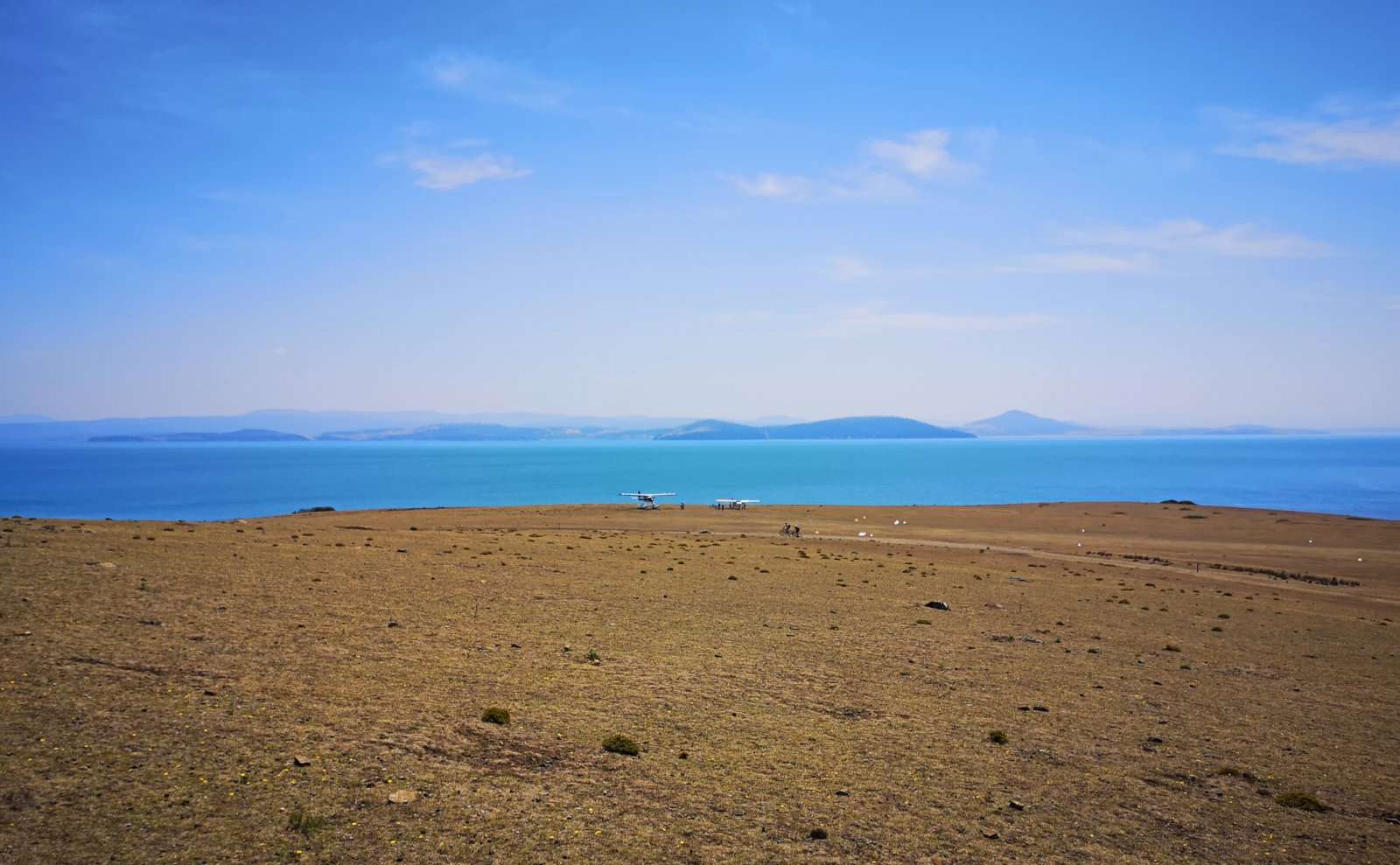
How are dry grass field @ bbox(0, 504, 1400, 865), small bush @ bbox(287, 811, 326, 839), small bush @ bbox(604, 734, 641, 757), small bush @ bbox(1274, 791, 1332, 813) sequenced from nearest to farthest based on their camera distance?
small bush @ bbox(287, 811, 326, 839)
dry grass field @ bbox(0, 504, 1400, 865)
small bush @ bbox(1274, 791, 1332, 813)
small bush @ bbox(604, 734, 641, 757)

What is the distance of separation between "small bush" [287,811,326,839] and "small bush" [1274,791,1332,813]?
1462 centimetres

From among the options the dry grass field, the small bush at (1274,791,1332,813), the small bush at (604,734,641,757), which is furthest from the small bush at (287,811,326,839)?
the small bush at (1274,791,1332,813)

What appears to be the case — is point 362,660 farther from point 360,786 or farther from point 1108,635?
point 1108,635

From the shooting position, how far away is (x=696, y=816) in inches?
437

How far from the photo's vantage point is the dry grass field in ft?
33.8

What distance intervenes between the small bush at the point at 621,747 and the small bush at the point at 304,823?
15.3ft

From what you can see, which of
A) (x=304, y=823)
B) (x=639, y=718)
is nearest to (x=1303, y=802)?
(x=639, y=718)

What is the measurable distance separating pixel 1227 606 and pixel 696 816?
3361cm

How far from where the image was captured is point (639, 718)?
49.4 feet

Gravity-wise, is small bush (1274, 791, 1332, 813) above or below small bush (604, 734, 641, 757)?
below

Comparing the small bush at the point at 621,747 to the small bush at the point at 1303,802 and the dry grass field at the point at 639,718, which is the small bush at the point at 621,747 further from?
the small bush at the point at 1303,802

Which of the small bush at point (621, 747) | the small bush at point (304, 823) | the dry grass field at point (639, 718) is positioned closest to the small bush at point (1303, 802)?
the dry grass field at point (639, 718)

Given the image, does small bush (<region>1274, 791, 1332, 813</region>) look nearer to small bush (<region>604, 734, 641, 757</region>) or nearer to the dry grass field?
the dry grass field

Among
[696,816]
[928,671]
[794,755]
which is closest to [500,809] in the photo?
[696,816]
